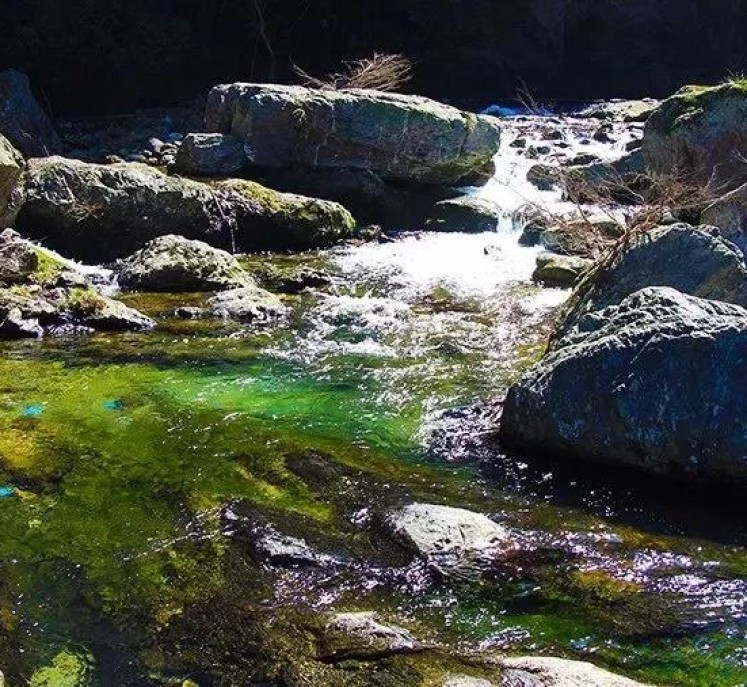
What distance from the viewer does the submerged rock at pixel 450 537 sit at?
15.9ft

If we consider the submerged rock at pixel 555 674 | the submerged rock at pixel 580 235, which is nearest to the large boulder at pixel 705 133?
the submerged rock at pixel 580 235

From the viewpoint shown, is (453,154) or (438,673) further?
(453,154)

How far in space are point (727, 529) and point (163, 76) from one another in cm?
2435

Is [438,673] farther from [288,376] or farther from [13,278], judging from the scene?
[13,278]

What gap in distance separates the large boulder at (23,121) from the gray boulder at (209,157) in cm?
381

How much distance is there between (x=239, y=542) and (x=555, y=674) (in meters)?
2.02

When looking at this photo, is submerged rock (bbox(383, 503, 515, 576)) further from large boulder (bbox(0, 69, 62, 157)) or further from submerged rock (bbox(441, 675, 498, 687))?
large boulder (bbox(0, 69, 62, 157))

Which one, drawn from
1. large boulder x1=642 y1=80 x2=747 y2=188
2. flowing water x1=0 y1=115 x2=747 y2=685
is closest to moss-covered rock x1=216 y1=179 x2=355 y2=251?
flowing water x1=0 y1=115 x2=747 y2=685

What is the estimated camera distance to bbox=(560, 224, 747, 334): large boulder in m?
7.52

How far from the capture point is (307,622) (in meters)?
4.31

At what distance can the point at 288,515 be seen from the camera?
541cm

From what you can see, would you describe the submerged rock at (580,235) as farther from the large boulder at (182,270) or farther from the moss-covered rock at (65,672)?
the moss-covered rock at (65,672)

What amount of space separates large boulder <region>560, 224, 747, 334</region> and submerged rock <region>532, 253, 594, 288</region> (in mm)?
4105

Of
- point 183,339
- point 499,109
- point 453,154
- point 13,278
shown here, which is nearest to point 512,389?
point 183,339
